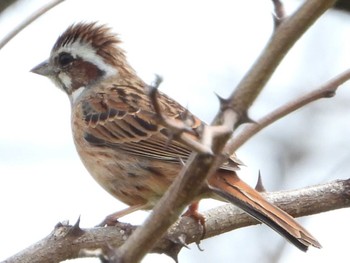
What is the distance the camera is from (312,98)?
285 cm

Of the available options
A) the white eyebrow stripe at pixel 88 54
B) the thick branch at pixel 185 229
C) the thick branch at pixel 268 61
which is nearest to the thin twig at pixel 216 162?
the thick branch at pixel 268 61

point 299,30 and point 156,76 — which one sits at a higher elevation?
point 299,30

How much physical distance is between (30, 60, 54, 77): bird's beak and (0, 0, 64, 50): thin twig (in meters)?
3.73

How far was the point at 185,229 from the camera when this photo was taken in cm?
515

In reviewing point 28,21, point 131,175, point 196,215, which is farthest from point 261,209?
point 28,21

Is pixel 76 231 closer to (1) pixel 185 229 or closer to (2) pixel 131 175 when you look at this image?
(1) pixel 185 229

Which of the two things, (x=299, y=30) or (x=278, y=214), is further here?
(x=278, y=214)

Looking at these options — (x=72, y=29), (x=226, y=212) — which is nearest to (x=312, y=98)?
(x=226, y=212)

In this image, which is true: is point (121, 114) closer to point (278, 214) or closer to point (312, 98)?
point (278, 214)

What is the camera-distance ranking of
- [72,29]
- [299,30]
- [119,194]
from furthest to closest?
[72,29], [119,194], [299,30]

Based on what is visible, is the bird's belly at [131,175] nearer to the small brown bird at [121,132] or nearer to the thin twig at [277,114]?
the small brown bird at [121,132]

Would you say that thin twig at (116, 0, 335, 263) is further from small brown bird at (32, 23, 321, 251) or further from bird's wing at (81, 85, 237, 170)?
bird's wing at (81, 85, 237, 170)

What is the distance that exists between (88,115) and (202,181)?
4.06 metres

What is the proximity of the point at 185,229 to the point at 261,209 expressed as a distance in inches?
23.4
